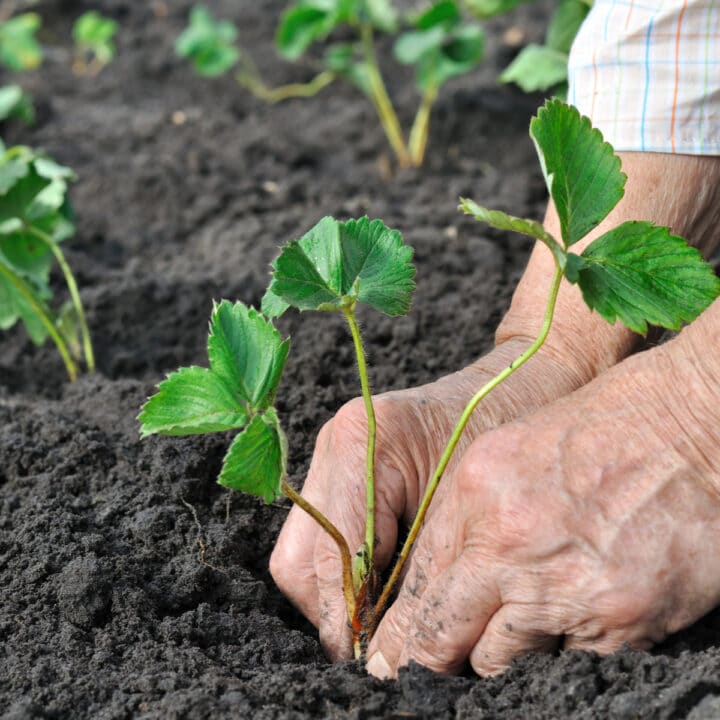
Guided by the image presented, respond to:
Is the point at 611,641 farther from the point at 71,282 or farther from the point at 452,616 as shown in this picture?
the point at 71,282

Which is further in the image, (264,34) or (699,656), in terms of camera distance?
(264,34)

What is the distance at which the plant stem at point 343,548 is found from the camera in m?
1.27

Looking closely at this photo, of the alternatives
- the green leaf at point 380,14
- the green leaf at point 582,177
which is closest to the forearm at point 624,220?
the green leaf at point 582,177

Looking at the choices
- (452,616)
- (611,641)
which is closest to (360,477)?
(452,616)

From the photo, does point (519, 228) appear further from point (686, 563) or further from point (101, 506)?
point (101, 506)

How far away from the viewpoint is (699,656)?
1.25 meters

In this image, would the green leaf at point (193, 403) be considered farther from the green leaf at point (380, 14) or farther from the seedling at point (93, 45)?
A: the seedling at point (93, 45)

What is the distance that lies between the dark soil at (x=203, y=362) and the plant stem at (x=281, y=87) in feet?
0.23

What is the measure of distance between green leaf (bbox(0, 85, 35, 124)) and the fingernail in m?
2.65

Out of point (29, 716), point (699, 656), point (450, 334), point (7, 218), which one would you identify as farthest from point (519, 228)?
point (7, 218)

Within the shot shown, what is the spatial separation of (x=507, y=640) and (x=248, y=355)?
0.48m

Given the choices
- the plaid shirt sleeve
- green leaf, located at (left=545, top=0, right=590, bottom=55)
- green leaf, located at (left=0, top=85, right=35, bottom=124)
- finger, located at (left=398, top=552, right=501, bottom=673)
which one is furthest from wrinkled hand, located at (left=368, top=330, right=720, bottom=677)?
green leaf, located at (left=0, top=85, right=35, bottom=124)

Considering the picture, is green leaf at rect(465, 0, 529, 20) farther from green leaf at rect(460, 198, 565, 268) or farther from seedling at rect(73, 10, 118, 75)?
green leaf at rect(460, 198, 565, 268)

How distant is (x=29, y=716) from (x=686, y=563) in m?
0.80
